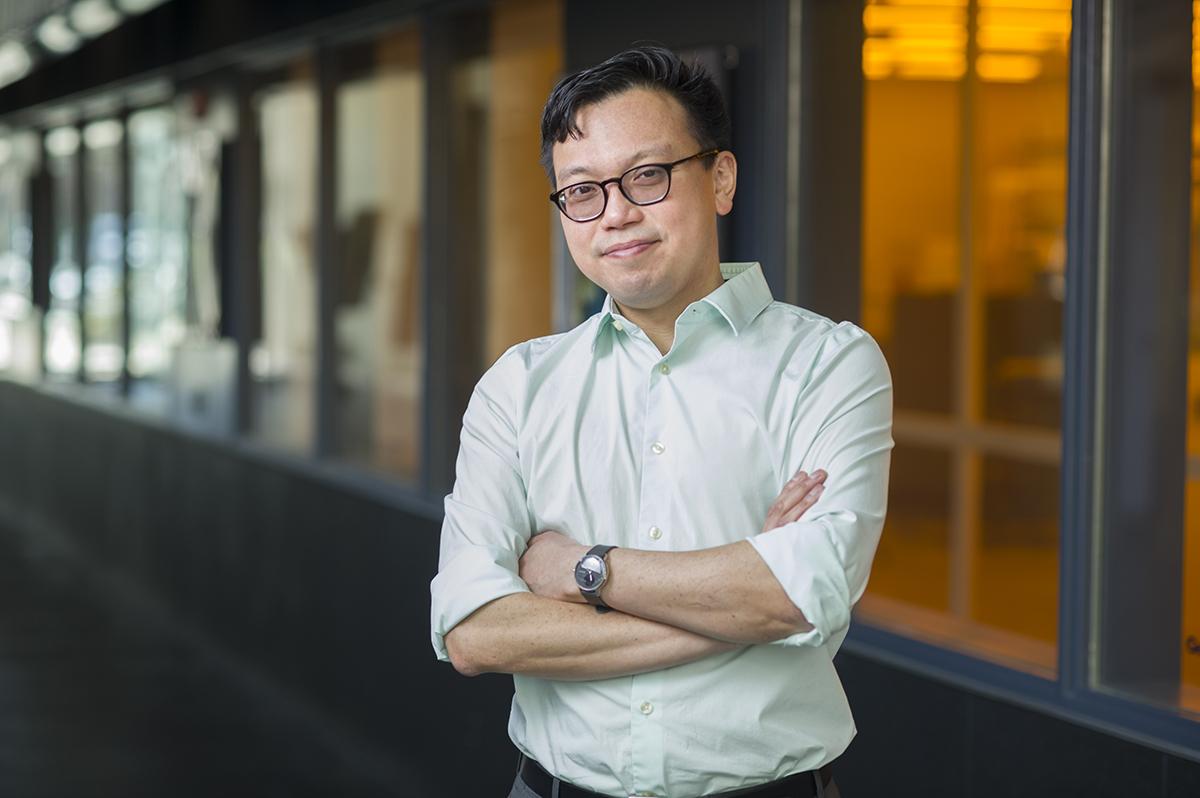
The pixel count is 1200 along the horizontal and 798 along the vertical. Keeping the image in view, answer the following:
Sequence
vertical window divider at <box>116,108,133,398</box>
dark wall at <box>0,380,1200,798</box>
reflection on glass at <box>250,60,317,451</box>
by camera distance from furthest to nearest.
Result: vertical window divider at <box>116,108,133,398</box> < reflection on glass at <box>250,60,317,451</box> < dark wall at <box>0,380,1200,798</box>

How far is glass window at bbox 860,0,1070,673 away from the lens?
248 inches

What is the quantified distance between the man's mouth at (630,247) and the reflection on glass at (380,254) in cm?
433

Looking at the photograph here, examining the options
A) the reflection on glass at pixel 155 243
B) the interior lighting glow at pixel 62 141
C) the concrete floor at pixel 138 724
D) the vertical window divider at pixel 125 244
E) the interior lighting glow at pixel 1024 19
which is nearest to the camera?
the interior lighting glow at pixel 1024 19

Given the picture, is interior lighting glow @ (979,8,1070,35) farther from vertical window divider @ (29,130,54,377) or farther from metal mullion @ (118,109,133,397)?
vertical window divider @ (29,130,54,377)

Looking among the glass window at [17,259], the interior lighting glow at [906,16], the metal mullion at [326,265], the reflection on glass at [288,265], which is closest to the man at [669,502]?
the interior lighting glow at [906,16]

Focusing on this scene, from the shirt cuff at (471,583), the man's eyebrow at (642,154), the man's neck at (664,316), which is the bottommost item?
the shirt cuff at (471,583)

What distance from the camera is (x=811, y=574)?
1897mm

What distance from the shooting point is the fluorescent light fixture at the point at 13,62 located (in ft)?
37.1

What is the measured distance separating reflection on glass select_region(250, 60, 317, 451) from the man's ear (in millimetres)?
5348

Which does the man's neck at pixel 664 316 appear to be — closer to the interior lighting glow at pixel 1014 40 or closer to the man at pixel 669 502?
the man at pixel 669 502

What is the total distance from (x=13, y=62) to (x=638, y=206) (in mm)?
11452

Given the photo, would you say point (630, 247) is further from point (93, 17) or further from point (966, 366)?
point (93, 17)

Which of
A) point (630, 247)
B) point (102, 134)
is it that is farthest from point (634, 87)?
point (102, 134)

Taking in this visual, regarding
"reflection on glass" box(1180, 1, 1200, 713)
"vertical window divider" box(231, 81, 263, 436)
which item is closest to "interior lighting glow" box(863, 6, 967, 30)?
"reflection on glass" box(1180, 1, 1200, 713)
